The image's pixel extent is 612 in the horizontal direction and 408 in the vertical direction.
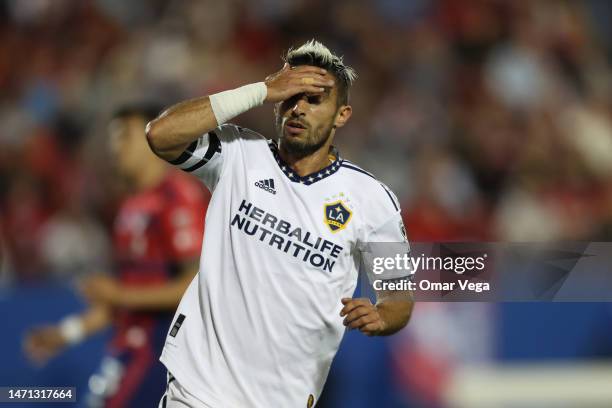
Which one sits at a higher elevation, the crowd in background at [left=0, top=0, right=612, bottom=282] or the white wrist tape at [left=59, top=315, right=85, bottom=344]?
the crowd in background at [left=0, top=0, right=612, bottom=282]

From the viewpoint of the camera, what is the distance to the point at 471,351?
18.4 ft

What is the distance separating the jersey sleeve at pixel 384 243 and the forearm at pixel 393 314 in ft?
0.42

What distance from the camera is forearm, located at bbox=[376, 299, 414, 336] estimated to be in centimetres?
382

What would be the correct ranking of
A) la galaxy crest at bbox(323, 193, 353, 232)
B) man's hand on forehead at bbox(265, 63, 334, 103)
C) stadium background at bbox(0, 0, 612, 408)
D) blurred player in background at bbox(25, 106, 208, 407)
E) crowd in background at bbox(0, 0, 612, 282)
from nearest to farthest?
1. man's hand on forehead at bbox(265, 63, 334, 103)
2. la galaxy crest at bbox(323, 193, 353, 232)
3. blurred player in background at bbox(25, 106, 208, 407)
4. stadium background at bbox(0, 0, 612, 408)
5. crowd in background at bbox(0, 0, 612, 282)

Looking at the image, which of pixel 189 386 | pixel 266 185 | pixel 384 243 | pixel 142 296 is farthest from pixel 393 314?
pixel 142 296

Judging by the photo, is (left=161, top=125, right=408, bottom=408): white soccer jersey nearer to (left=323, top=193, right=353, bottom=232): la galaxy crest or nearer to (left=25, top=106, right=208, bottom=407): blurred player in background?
(left=323, top=193, right=353, bottom=232): la galaxy crest

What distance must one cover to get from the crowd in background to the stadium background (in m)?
0.02

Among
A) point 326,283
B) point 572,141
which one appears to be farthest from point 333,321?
point 572,141

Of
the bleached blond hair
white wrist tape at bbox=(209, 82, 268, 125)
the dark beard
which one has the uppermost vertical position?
the bleached blond hair

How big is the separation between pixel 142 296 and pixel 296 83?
6.75 feet

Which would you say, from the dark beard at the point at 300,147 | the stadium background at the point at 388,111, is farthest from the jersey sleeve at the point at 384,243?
the stadium background at the point at 388,111

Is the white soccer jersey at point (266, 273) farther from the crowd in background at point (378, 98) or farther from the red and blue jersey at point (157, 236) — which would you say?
the crowd in background at point (378, 98)

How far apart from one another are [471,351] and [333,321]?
192cm

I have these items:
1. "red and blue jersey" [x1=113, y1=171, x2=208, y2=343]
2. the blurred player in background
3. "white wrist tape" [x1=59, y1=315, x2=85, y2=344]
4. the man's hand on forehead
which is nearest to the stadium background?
"white wrist tape" [x1=59, y1=315, x2=85, y2=344]
